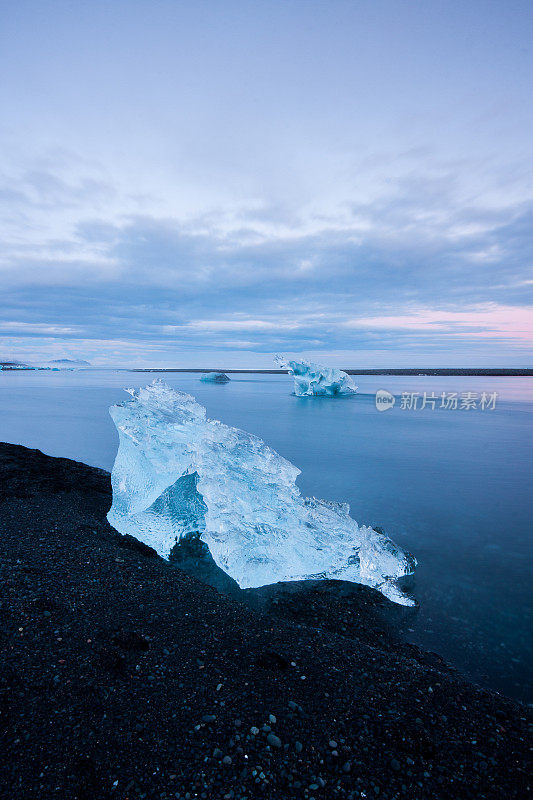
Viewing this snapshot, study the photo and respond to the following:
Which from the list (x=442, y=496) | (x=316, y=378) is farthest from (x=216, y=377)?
(x=442, y=496)

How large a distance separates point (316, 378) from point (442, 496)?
2781cm

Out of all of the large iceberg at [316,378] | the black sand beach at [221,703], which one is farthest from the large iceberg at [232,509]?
the large iceberg at [316,378]

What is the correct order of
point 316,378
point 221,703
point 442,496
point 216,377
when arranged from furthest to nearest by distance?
point 216,377, point 316,378, point 442,496, point 221,703

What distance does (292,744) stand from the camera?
248 centimetres

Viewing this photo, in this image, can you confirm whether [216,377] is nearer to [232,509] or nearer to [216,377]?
[216,377]

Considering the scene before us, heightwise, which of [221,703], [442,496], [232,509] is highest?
[232,509]

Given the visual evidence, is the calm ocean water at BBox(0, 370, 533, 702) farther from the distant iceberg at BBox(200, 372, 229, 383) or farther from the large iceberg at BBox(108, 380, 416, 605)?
the distant iceberg at BBox(200, 372, 229, 383)

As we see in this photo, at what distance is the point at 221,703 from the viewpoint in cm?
277

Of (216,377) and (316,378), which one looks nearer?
(316,378)

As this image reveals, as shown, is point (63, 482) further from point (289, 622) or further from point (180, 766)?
point (180, 766)

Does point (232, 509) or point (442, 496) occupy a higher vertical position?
point (232, 509)

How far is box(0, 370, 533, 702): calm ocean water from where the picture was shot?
166 inches


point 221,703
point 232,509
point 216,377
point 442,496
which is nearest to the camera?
point 221,703

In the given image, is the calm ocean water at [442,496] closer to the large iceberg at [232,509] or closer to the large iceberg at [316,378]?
the large iceberg at [232,509]
